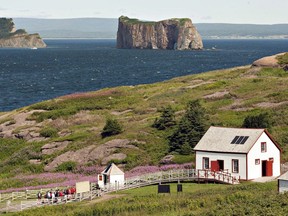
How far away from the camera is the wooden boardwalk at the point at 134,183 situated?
5342 cm

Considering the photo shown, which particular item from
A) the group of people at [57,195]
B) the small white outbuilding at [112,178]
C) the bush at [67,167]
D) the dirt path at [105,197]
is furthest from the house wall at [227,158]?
the bush at [67,167]

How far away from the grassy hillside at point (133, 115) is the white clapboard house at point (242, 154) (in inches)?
170

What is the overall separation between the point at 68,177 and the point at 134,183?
30.3ft

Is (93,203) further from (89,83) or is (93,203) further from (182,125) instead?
(89,83)

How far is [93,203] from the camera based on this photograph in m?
51.7

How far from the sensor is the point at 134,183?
57000 millimetres

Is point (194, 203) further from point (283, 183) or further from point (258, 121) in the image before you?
point (258, 121)

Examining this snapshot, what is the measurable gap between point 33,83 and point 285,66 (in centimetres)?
8527

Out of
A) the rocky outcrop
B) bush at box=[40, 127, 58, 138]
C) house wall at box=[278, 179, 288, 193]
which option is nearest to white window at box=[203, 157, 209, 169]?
house wall at box=[278, 179, 288, 193]

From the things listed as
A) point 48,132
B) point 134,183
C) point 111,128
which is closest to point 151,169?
point 134,183

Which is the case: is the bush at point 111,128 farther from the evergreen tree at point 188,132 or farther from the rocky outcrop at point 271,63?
the rocky outcrop at point 271,63

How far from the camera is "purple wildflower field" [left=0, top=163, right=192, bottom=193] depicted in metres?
61.0

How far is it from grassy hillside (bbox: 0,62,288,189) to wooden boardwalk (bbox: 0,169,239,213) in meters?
6.26

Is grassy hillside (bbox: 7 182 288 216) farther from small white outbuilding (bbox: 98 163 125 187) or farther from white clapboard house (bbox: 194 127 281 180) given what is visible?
white clapboard house (bbox: 194 127 281 180)
